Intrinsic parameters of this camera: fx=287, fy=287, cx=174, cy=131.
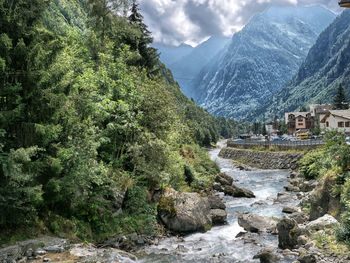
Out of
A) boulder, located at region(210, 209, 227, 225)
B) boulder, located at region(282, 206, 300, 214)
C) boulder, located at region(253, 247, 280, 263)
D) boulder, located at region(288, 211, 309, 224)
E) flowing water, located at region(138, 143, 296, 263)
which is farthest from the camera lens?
→ boulder, located at region(282, 206, 300, 214)

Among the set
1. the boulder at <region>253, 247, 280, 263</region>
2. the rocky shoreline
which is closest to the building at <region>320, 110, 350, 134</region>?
the rocky shoreline

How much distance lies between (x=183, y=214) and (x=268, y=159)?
135 feet

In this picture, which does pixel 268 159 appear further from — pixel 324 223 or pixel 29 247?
pixel 29 247

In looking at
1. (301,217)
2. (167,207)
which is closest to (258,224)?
A: (301,217)

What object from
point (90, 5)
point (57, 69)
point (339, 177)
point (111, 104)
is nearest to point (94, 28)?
point (90, 5)

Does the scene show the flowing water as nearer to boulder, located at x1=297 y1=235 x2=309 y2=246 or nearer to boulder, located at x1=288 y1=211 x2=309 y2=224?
boulder, located at x1=297 y1=235 x2=309 y2=246

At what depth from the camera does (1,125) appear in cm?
1009

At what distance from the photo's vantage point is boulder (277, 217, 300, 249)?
45.1ft

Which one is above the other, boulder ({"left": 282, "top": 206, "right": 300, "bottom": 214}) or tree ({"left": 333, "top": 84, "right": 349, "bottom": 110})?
tree ({"left": 333, "top": 84, "right": 349, "bottom": 110})

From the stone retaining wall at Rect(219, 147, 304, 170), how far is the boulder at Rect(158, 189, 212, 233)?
1389 inches

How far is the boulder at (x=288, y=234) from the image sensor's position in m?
13.8

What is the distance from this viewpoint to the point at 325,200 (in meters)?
16.6

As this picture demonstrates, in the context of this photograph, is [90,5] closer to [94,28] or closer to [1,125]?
[94,28]

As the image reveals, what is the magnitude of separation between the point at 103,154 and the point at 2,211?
814cm
